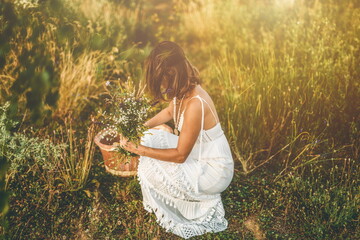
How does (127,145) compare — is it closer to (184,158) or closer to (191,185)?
(184,158)

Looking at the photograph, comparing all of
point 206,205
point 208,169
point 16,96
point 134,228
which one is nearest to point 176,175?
point 208,169

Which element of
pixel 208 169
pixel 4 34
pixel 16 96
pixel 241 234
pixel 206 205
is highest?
pixel 4 34

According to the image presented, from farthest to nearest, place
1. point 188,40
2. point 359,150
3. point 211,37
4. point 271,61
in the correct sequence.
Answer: point 188,40 → point 211,37 → point 271,61 → point 359,150

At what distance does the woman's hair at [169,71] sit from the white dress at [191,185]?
0.15 metres

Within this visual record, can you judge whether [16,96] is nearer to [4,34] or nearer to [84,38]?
[4,34]

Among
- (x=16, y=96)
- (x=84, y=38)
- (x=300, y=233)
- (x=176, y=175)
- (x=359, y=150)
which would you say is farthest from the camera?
(x=84, y=38)

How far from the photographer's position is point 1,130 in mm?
2402

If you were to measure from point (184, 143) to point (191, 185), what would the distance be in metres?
0.32

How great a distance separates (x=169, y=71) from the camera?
212 cm

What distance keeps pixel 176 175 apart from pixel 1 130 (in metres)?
1.39

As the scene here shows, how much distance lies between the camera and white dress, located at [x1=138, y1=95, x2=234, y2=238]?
7.27ft

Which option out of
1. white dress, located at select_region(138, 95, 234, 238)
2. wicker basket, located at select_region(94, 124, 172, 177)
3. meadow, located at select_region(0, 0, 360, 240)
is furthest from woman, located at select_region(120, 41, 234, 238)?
wicker basket, located at select_region(94, 124, 172, 177)

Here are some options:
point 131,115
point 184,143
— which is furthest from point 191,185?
point 131,115

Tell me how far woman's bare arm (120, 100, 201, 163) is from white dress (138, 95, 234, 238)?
0.06 m
